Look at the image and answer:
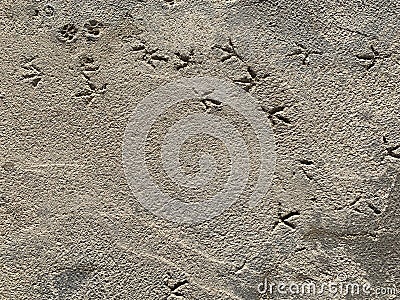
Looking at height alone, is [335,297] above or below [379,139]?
below

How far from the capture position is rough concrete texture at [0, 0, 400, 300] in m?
1.38

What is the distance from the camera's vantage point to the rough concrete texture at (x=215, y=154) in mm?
1376

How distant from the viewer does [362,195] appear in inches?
54.1

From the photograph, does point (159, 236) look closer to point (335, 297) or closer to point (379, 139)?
point (335, 297)

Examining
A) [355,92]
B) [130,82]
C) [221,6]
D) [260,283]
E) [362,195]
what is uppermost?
[221,6]

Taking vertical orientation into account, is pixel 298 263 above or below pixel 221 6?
below

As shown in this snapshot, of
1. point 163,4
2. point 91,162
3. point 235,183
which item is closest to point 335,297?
point 235,183

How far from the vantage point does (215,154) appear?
4.54ft

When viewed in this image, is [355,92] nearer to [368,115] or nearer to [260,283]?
[368,115]

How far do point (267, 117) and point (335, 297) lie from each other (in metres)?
0.52

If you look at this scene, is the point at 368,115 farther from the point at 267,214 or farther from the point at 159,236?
the point at 159,236

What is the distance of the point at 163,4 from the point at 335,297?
36.6 inches

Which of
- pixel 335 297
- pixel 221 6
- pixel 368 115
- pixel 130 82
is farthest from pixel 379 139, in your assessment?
pixel 130 82

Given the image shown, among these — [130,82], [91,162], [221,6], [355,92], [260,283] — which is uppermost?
[221,6]
